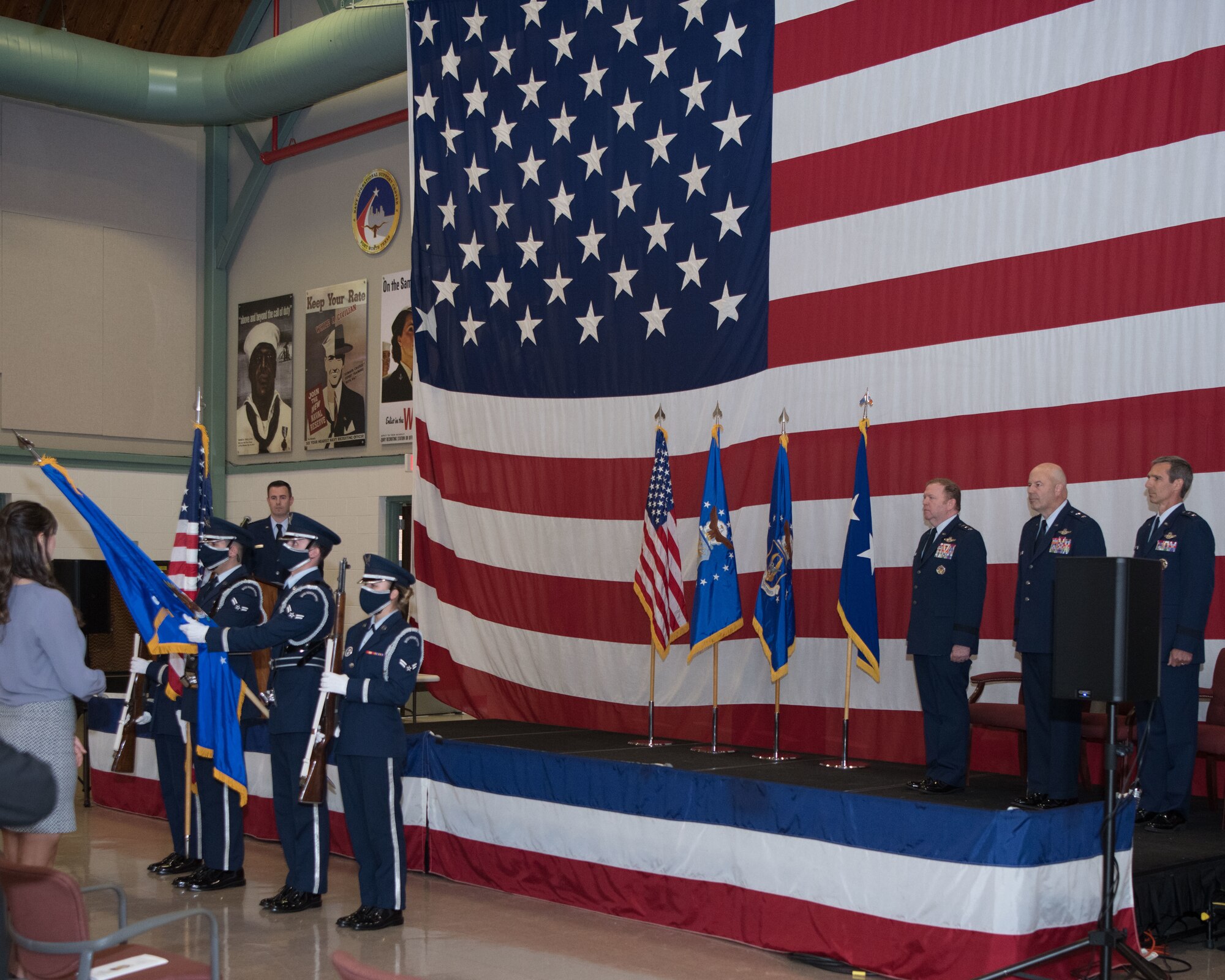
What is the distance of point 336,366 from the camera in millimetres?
10805

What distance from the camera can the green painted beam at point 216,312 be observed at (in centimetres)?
1196

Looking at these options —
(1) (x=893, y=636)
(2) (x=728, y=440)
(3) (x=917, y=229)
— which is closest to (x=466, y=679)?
(2) (x=728, y=440)

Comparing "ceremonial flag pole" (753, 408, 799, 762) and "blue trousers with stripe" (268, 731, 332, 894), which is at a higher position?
"ceremonial flag pole" (753, 408, 799, 762)

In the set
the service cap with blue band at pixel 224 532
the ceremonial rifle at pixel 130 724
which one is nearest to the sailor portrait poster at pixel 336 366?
the ceremonial rifle at pixel 130 724

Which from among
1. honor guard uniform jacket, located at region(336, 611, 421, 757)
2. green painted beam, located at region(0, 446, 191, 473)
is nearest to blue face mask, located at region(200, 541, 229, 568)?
honor guard uniform jacket, located at region(336, 611, 421, 757)

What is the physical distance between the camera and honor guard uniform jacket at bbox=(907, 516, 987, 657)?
15.4 ft

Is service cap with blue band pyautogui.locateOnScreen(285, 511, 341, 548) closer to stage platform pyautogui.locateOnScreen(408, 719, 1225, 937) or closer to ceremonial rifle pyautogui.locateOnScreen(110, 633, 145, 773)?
stage platform pyautogui.locateOnScreen(408, 719, 1225, 937)

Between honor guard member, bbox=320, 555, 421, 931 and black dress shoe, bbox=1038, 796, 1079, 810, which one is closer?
black dress shoe, bbox=1038, 796, 1079, 810

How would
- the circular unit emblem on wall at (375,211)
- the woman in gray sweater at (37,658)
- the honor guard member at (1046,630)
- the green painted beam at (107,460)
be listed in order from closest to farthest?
the woman in gray sweater at (37,658), the honor guard member at (1046,630), the circular unit emblem on wall at (375,211), the green painted beam at (107,460)

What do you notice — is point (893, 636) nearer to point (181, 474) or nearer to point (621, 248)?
point (621, 248)

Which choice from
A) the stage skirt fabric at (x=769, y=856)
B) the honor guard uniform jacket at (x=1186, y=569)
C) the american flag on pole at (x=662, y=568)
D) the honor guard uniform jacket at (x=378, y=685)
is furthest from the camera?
the american flag on pole at (x=662, y=568)

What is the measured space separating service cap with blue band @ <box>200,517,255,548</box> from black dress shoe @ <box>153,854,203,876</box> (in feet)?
4.59

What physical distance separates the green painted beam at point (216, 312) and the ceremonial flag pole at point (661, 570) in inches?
287

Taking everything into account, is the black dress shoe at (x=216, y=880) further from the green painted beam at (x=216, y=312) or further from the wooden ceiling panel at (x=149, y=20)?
the wooden ceiling panel at (x=149, y=20)
